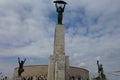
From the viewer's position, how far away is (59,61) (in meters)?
17.6

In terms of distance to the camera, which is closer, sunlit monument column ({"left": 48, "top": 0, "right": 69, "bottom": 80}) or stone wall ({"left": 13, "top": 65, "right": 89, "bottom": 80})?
sunlit monument column ({"left": 48, "top": 0, "right": 69, "bottom": 80})

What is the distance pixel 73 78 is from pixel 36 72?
496 cm

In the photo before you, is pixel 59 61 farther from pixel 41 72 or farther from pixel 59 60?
pixel 41 72

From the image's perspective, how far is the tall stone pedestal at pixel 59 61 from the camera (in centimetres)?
1705

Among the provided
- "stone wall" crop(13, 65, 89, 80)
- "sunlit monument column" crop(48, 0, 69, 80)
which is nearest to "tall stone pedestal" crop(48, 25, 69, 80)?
"sunlit monument column" crop(48, 0, 69, 80)

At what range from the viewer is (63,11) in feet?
64.8

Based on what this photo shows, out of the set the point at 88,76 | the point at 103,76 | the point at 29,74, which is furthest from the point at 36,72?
the point at 103,76

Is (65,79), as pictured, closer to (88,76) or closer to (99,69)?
(99,69)

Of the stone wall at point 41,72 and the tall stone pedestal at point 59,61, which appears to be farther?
the stone wall at point 41,72

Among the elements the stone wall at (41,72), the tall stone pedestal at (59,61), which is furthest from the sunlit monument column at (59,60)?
the stone wall at (41,72)

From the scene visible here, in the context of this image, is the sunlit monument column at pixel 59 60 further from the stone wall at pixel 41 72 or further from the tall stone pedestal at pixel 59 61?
the stone wall at pixel 41 72

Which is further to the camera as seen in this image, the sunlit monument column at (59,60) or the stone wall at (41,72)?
the stone wall at (41,72)

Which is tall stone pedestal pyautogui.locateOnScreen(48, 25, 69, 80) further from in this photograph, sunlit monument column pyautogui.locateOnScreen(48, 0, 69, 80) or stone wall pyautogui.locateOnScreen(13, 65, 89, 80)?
stone wall pyautogui.locateOnScreen(13, 65, 89, 80)

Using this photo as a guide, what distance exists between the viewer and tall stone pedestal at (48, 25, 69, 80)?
Answer: 1705 centimetres
